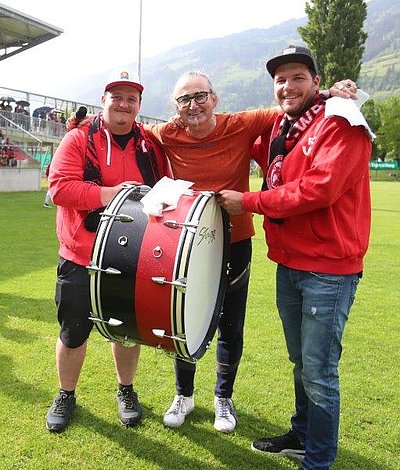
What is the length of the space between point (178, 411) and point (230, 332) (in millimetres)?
630

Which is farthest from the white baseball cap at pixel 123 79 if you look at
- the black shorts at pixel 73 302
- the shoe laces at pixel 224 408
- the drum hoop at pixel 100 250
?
the shoe laces at pixel 224 408

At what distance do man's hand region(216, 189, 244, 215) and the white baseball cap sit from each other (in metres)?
0.93

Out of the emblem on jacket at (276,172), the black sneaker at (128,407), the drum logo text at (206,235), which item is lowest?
the black sneaker at (128,407)

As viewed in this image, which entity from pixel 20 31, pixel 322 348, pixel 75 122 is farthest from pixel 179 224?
pixel 20 31

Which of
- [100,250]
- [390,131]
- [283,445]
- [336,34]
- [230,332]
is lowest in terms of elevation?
[283,445]

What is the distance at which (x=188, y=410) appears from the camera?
11.8 feet

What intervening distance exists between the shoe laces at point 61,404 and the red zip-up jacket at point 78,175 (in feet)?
3.11

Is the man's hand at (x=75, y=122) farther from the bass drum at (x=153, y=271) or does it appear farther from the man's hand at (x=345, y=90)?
the man's hand at (x=345, y=90)

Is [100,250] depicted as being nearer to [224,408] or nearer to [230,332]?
[230,332]

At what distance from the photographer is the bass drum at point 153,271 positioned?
98.8 inches

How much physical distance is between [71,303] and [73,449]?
0.87m

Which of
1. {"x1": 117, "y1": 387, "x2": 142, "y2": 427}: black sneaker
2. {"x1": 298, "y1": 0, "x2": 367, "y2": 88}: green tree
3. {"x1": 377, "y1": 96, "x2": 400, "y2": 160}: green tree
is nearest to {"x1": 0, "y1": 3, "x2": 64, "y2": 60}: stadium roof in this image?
{"x1": 298, "y1": 0, "x2": 367, "y2": 88}: green tree

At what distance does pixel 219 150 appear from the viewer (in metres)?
3.24

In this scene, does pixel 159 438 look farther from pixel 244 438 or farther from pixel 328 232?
pixel 328 232
